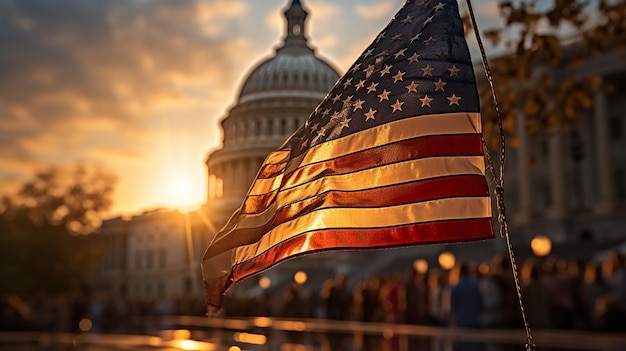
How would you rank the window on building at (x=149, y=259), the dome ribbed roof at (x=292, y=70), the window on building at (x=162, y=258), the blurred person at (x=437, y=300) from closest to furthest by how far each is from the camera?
1. the blurred person at (x=437, y=300)
2. the dome ribbed roof at (x=292, y=70)
3. the window on building at (x=162, y=258)
4. the window on building at (x=149, y=259)

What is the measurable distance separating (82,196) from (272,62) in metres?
32.9

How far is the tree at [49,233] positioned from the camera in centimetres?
7394

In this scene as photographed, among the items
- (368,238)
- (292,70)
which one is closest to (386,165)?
(368,238)

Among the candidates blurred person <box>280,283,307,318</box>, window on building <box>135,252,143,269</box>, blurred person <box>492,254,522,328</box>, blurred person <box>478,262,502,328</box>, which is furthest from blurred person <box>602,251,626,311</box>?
window on building <box>135,252,143,269</box>

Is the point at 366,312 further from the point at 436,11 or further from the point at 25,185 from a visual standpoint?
the point at 25,185

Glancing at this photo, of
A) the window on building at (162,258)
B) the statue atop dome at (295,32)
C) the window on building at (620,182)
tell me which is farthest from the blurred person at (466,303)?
the window on building at (162,258)

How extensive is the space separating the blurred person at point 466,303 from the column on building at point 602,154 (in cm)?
4237

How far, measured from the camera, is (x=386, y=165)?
499cm

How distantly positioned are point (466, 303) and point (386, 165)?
825 cm

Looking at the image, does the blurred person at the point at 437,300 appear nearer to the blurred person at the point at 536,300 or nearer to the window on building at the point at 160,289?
the blurred person at the point at 536,300

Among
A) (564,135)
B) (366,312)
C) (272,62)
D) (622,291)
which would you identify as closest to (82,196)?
(272,62)

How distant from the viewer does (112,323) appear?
122ft

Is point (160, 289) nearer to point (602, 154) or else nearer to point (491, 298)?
point (602, 154)

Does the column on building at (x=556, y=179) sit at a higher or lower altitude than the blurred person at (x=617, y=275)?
higher
